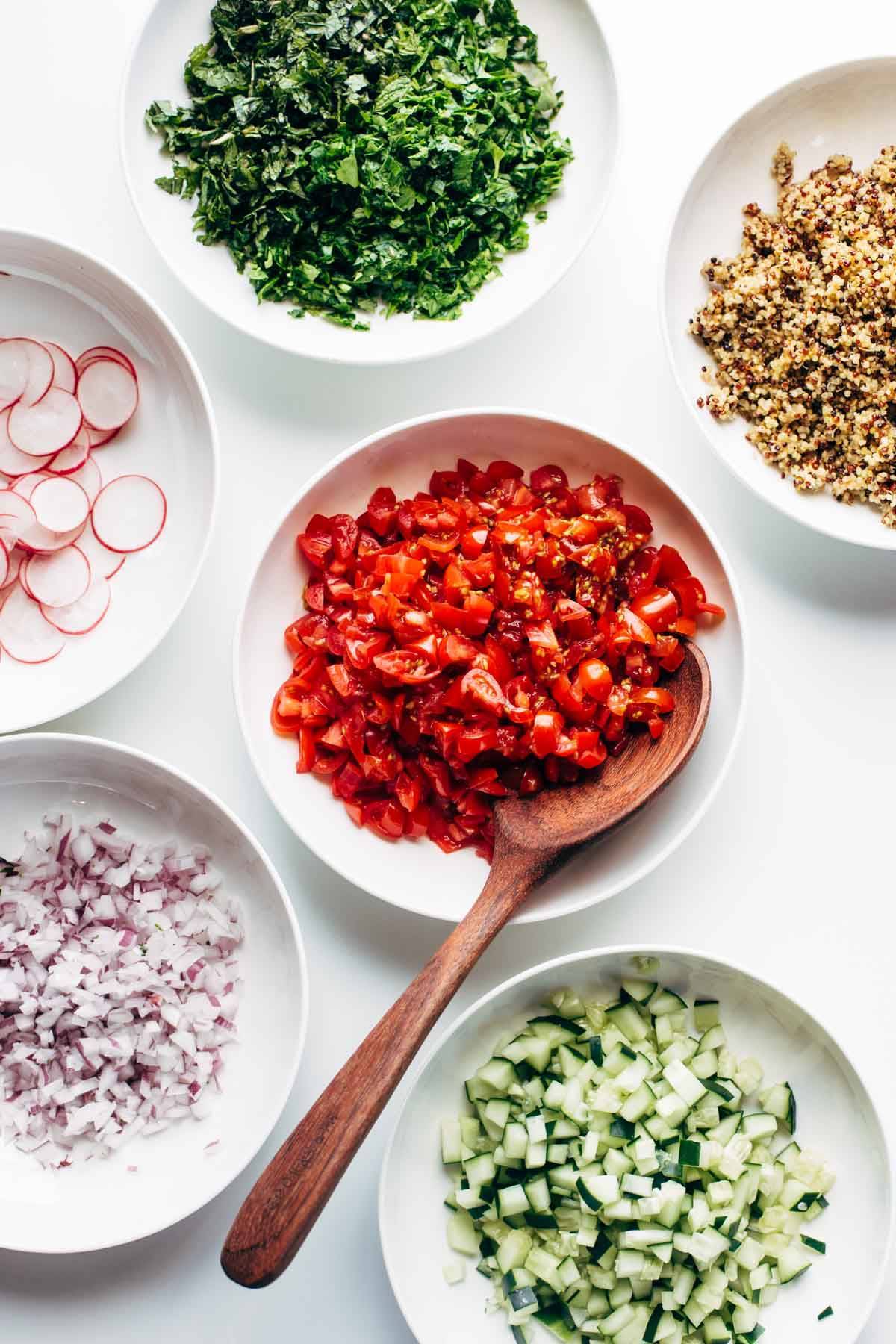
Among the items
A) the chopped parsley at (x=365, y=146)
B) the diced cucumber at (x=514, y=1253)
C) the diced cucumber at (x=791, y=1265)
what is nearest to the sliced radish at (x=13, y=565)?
the chopped parsley at (x=365, y=146)

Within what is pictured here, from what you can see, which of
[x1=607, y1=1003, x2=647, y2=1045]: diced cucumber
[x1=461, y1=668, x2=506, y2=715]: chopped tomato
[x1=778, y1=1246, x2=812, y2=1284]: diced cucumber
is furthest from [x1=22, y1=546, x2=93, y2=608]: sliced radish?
[x1=778, y1=1246, x2=812, y2=1284]: diced cucumber

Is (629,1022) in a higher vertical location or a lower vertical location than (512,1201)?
higher

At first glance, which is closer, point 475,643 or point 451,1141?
point 475,643

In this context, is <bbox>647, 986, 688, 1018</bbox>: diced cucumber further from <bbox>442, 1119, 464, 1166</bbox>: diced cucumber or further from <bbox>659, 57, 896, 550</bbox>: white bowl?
<bbox>659, 57, 896, 550</bbox>: white bowl

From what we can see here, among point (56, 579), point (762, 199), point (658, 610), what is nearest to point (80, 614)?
point (56, 579)

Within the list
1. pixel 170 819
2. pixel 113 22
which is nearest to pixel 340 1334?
pixel 170 819

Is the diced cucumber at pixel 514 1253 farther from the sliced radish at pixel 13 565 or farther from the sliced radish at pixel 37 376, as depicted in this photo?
the sliced radish at pixel 37 376

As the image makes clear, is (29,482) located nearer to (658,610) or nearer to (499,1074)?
(658,610)
